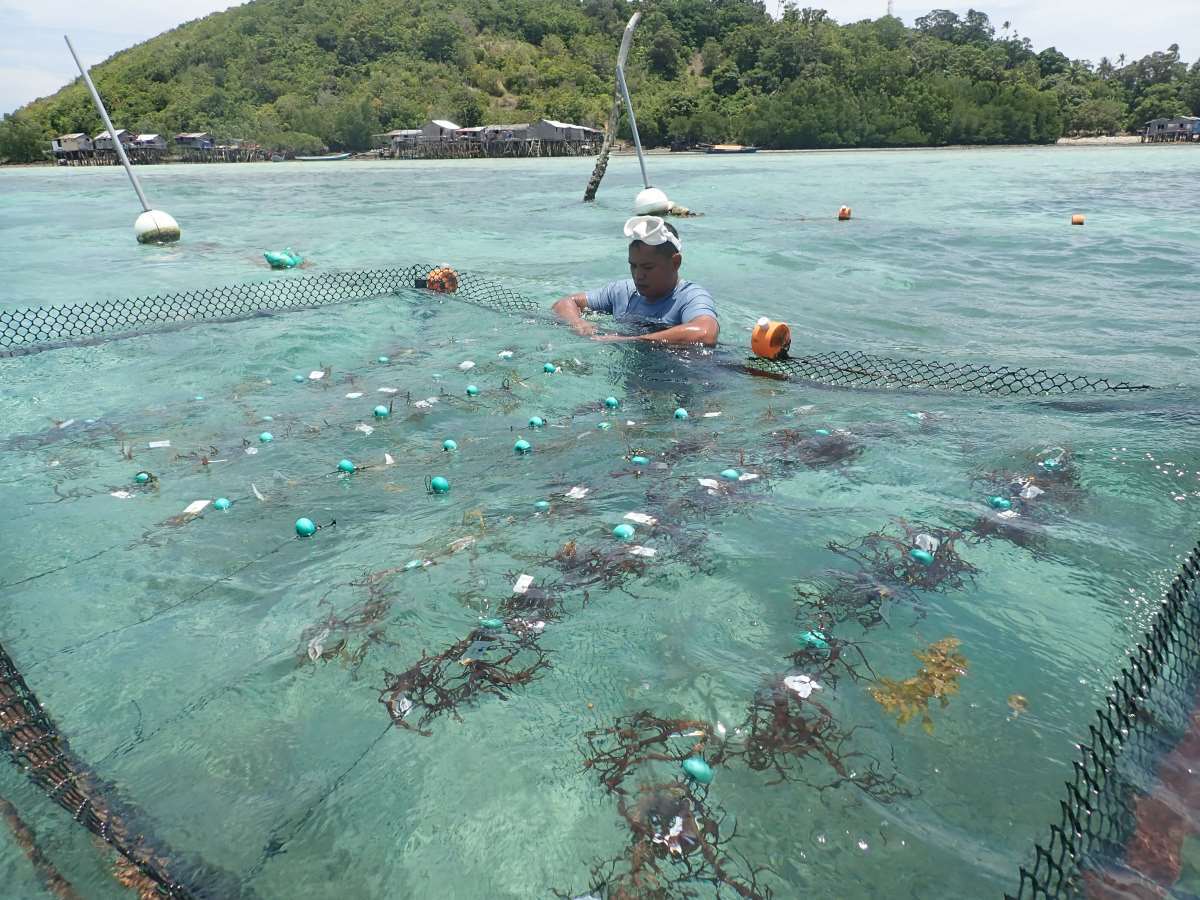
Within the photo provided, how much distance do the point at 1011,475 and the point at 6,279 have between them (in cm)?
2064

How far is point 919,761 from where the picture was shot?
3088 millimetres

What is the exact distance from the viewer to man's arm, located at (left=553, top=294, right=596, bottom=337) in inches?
366

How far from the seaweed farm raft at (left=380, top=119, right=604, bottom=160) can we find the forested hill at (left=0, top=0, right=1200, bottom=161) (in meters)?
14.5

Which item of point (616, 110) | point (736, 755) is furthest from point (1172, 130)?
point (736, 755)

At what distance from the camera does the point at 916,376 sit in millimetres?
9070

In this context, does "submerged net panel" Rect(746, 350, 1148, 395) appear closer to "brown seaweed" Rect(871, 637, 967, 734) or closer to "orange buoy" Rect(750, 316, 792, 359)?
"orange buoy" Rect(750, 316, 792, 359)

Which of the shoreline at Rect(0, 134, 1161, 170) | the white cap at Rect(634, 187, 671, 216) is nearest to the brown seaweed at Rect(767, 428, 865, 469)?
the white cap at Rect(634, 187, 671, 216)

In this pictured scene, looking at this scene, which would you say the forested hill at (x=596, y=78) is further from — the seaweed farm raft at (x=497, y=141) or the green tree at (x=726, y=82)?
the seaweed farm raft at (x=497, y=141)

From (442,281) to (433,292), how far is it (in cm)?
24

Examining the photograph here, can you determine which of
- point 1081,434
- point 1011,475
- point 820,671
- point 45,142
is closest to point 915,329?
point 1081,434

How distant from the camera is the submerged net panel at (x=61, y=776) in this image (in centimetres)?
265

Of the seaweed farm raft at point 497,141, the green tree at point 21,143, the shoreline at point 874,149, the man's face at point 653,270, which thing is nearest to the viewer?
the man's face at point 653,270

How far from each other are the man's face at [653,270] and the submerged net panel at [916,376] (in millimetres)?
1307

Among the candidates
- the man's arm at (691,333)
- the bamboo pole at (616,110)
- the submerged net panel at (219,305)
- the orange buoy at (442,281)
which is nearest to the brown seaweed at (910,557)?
the man's arm at (691,333)
